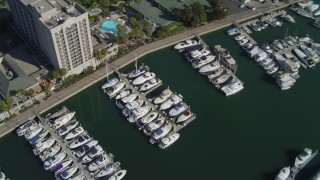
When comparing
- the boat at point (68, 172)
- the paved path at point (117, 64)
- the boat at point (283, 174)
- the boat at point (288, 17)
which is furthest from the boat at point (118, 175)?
the boat at point (288, 17)

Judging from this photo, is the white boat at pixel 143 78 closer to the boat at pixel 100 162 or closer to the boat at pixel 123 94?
the boat at pixel 123 94

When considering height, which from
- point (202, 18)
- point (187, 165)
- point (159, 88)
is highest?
point (202, 18)

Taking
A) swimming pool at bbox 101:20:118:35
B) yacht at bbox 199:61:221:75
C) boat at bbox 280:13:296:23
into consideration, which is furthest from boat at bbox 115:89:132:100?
boat at bbox 280:13:296:23

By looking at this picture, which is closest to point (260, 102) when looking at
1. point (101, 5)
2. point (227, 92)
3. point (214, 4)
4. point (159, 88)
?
point (227, 92)

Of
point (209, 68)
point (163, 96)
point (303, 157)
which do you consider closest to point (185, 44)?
point (209, 68)

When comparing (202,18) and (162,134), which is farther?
(202,18)

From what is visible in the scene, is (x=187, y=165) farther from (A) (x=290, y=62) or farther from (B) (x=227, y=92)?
(A) (x=290, y=62)

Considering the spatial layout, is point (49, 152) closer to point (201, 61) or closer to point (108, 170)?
point (108, 170)
